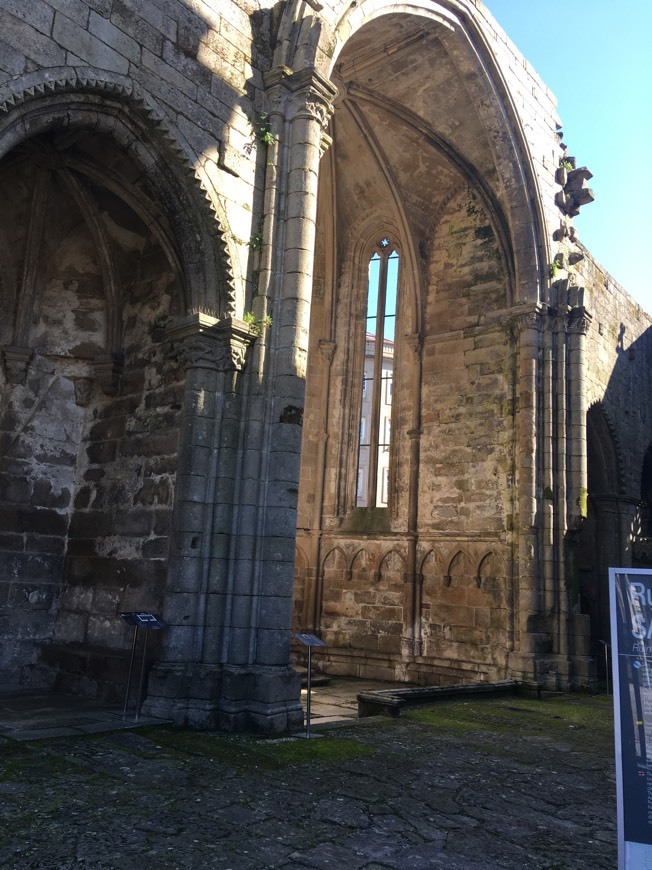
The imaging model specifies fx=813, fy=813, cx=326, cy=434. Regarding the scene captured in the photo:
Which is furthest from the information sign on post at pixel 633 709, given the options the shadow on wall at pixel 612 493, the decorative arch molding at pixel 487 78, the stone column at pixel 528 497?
the shadow on wall at pixel 612 493

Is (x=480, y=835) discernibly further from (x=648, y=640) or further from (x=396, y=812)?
(x=648, y=640)

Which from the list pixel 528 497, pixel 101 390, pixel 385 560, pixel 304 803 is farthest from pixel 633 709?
pixel 385 560

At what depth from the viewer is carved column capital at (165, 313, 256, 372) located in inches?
277

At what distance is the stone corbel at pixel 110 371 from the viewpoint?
8.29 m

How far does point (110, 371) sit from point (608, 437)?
10.1 m

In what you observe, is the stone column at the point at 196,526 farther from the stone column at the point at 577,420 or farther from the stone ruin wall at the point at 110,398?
the stone column at the point at 577,420

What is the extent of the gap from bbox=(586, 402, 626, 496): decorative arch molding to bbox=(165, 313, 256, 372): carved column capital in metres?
9.49

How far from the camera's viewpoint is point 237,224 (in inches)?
288

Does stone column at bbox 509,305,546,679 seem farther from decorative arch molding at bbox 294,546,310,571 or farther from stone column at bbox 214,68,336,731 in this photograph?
stone column at bbox 214,68,336,731

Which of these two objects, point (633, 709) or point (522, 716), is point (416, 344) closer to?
point (522, 716)

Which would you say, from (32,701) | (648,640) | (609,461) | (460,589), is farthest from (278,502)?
(609,461)

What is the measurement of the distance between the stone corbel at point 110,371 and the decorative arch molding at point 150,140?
54.2 inches

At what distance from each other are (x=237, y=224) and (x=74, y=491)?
3.31 metres

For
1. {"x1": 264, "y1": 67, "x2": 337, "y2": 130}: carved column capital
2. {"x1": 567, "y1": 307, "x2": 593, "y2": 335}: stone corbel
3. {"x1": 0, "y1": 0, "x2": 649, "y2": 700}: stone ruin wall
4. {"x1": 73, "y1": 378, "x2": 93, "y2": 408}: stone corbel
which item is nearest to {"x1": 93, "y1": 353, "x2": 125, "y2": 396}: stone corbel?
{"x1": 0, "y1": 0, "x2": 649, "y2": 700}: stone ruin wall
